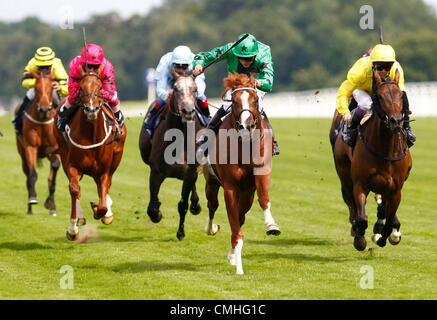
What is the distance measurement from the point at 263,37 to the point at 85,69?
77.9 m

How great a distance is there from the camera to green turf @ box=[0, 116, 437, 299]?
863cm

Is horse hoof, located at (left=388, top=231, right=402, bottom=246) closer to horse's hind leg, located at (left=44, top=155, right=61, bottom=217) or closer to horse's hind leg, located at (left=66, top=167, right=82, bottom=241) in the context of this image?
horse's hind leg, located at (left=66, top=167, right=82, bottom=241)

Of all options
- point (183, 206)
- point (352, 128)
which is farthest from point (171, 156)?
point (352, 128)

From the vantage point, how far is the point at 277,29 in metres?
86.8

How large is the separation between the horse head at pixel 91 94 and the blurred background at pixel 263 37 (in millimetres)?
56906

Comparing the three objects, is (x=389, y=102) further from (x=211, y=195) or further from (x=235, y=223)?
(x=211, y=195)

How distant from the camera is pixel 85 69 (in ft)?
35.7

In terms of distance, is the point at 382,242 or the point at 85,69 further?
the point at 85,69

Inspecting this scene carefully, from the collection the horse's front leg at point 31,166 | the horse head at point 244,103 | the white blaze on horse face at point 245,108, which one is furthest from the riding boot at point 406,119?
the horse's front leg at point 31,166

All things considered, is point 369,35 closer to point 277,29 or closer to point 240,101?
point 277,29

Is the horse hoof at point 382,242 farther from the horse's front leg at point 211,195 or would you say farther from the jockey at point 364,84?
the horse's front leg at point 211,195

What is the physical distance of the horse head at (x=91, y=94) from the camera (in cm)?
1040

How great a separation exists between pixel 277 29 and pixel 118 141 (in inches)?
3001

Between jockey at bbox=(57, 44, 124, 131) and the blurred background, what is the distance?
56145mm
